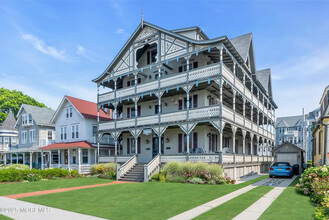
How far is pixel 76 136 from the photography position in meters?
32.3

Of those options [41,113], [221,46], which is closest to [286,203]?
[221,46]

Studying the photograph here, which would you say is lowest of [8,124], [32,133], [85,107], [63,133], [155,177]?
[155,177]

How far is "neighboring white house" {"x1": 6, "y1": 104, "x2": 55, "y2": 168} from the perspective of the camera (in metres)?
36.2

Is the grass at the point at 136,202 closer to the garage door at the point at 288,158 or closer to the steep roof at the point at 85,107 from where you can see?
the garage door at the point at 288,158

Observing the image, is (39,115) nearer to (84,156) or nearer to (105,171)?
(84,156)

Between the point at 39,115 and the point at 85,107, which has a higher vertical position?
the point at 85,107

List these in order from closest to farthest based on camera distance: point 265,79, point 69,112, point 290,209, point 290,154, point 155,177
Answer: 1. point 290,209
2. point 155,177
3. point 290,154
4. point 69,112
5. point 265,79

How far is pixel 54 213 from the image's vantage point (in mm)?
9102

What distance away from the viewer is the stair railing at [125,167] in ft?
69.3

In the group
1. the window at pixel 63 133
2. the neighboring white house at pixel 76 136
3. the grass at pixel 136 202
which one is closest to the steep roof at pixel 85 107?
the neighboring white house at pixel 76 136

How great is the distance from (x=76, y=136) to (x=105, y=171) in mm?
11394

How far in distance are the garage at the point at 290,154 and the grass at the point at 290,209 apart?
67.0ft

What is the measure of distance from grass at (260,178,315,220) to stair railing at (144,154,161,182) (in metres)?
10.4

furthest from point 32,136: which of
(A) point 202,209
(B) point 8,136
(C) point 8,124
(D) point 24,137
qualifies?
(A) point 202,209
